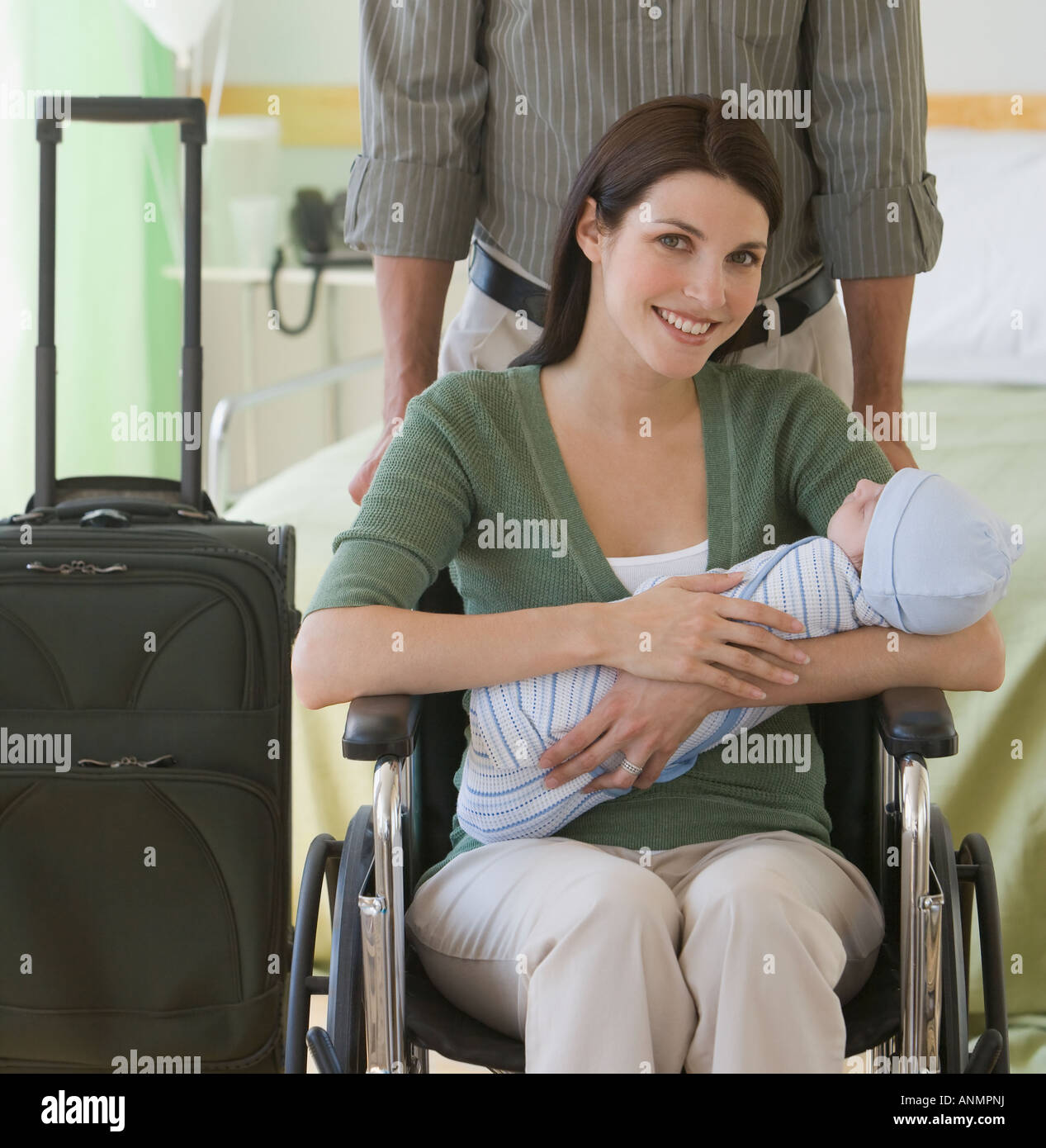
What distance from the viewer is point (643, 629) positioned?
122cm

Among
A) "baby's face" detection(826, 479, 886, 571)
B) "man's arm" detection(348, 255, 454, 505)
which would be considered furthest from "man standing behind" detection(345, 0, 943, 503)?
"baby's face" detection(826, 479, 886, 571)

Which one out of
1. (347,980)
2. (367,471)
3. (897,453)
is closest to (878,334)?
(897,453)

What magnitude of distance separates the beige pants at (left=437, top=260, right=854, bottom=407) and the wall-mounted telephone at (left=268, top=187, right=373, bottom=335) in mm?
2029

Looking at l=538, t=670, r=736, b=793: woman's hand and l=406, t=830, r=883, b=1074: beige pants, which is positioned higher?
l=538, t=670, r=736, b=793: woman's hand

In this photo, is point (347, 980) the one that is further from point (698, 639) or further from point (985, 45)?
point (985, 45)

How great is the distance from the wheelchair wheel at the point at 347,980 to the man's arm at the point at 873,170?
29.3 inches

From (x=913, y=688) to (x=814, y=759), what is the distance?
0.17 metres

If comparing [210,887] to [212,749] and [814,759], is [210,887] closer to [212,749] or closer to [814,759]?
[212,749]

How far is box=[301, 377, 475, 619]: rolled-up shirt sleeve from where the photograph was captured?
1.25 meters

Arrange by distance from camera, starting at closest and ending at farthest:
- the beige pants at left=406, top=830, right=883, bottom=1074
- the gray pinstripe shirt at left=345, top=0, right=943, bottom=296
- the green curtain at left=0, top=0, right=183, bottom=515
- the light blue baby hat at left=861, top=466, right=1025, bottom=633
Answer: the beige pants at left=406, top=830, right=883, bottom=1074, the light blue baby hat at left=861, top=466, right=1025, bottom=633, the gray pinstripe shirt at left=345, top=0, right=943, bottom=296, the green curtain at left=0, top=0, right=183, bottom=515

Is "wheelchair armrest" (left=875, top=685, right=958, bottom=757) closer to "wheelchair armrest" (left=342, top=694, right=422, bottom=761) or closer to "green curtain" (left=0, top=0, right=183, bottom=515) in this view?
"wheelchair armrest" (left=342, top=694, right=422, bottom=761)

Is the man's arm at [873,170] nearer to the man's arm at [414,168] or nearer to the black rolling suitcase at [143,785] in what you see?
the man's arm at [414,168]

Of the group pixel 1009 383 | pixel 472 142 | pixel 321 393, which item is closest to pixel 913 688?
pixel 472 142

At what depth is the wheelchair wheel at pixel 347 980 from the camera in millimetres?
1161
